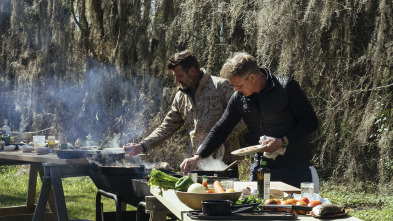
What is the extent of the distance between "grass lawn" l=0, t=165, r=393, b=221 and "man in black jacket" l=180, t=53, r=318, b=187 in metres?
1.61

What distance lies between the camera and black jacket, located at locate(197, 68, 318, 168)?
3650mm

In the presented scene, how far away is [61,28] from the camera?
11.2 meters

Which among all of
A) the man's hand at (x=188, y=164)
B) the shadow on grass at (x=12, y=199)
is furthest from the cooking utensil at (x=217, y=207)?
the shadow on grass at (x=12, y=199)

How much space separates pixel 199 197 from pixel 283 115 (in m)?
1.33

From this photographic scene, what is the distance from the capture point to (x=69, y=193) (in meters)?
8.31

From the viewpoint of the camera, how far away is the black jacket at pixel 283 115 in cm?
365

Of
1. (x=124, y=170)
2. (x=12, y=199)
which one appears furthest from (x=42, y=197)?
(x=12, y=199)

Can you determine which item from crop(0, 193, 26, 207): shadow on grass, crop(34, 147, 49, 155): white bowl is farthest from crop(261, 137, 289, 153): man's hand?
crop(0, 193, 26, 207): shadow on grass

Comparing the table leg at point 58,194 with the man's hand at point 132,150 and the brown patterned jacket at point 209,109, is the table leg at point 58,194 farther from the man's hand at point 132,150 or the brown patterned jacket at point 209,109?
the brown patterned jacket at point 209,109

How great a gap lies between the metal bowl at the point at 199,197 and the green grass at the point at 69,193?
426cm

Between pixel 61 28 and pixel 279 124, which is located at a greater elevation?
pixel 61 28

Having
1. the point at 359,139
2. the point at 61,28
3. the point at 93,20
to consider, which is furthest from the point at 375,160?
the point at 61,28

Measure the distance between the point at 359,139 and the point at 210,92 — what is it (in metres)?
2.86

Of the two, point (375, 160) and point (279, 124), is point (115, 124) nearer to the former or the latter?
point (375, 160)
